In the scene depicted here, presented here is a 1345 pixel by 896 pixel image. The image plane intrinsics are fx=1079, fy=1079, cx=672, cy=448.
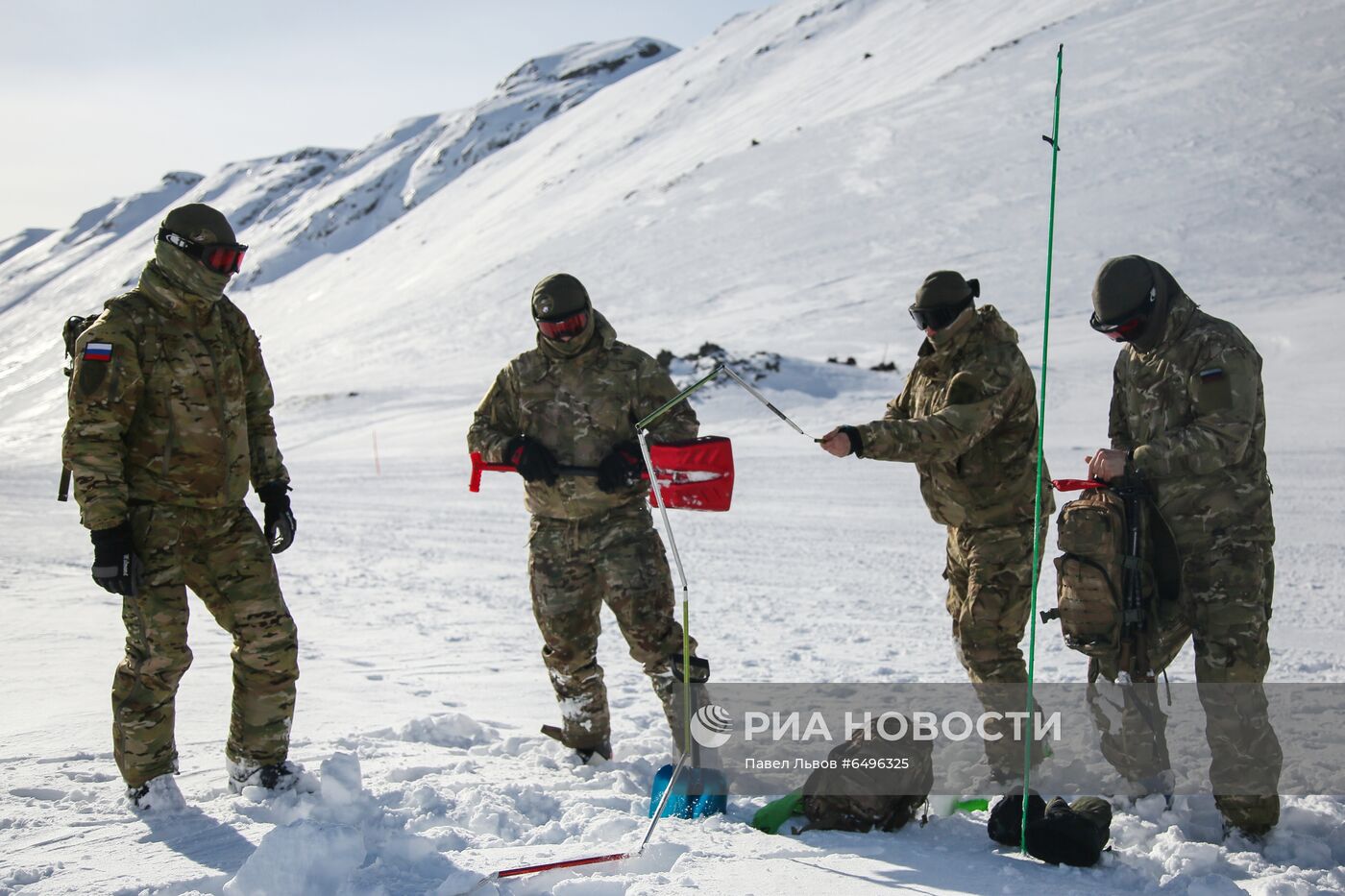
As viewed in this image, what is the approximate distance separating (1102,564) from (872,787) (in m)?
1.19

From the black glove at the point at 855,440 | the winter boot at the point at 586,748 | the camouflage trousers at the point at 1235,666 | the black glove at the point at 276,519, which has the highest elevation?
the black glove at the point at 855,440

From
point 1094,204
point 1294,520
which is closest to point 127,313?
point 1294,520

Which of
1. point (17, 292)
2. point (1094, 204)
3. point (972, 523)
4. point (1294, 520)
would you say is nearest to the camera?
A: point (972, 523)

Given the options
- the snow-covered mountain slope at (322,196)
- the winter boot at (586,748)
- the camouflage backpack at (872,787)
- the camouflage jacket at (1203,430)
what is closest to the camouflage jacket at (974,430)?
the camouflage jacket at (1203,430)

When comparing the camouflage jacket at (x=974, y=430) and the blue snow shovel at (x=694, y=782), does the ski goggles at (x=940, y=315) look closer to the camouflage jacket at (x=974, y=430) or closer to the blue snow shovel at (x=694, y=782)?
the camouflage jacket at (x=974, y=430)

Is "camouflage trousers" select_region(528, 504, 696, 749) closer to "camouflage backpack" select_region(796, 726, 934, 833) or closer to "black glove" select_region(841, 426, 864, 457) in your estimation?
"camouflage backpack" select_region(796, 726, 934, 833)

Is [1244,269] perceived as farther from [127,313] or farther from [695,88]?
[695,88]

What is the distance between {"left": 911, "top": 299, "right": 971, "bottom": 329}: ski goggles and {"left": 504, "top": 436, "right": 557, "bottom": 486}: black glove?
67.9 inches

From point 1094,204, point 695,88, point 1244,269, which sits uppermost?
point 695,88

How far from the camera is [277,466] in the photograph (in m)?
4.54

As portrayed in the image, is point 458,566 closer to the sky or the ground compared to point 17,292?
closer to the ground

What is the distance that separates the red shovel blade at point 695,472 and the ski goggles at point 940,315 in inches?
38.1

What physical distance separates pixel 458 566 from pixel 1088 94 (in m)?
36.4

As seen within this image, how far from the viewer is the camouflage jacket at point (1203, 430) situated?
12.5 ft
